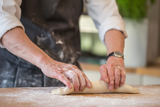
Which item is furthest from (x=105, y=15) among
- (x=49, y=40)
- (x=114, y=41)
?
(x=49, y=40)

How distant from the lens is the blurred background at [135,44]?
6.61 ft

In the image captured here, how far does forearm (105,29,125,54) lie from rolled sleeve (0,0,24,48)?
480 mm

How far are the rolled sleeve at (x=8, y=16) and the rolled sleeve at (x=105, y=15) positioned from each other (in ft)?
1.63

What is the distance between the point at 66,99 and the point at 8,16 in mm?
428

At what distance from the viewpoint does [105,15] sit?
1.14 metres

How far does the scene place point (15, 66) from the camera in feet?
3.29

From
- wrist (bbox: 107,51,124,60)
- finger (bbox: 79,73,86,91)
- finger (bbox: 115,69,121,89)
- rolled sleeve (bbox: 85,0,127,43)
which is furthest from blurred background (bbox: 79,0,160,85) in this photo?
finger (bbox: 79,73,86,91)

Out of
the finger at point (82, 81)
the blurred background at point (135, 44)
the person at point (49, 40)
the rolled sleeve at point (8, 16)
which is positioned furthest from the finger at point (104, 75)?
the blurred background at point (135, 44)

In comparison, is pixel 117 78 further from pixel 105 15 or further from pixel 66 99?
pixel 105 15

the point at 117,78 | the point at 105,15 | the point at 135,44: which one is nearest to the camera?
the point at 117,78

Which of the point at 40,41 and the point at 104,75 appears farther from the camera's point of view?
the point at 40,41

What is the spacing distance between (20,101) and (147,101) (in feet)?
1.60

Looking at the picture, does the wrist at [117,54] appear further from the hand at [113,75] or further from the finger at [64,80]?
the finger at [64,80]

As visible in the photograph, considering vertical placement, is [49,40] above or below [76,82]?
above
